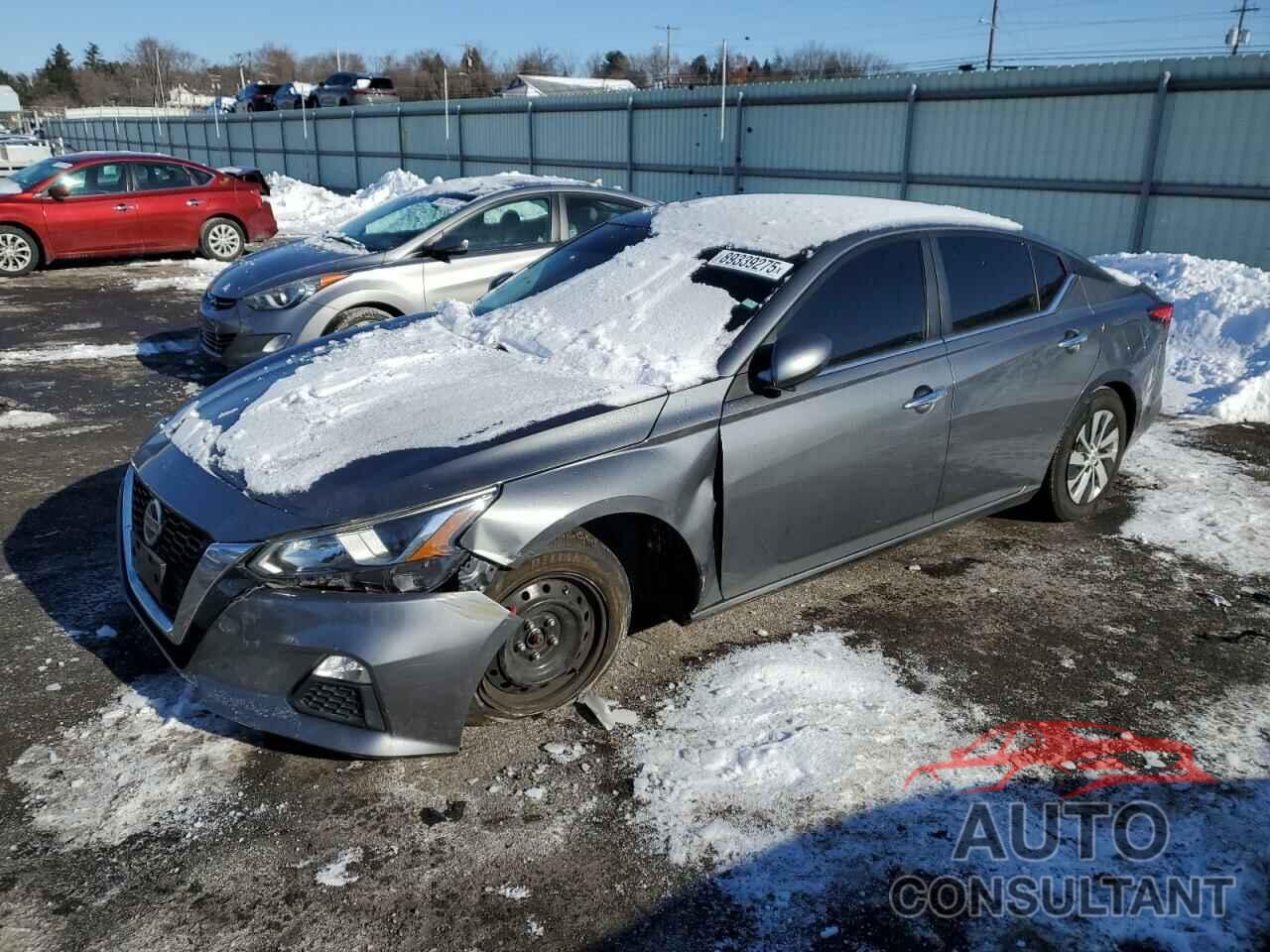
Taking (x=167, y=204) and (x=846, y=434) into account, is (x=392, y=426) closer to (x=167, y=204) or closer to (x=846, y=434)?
(x=846, y=434)

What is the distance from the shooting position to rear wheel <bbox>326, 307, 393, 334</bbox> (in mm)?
7301

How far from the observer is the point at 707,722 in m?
3.40

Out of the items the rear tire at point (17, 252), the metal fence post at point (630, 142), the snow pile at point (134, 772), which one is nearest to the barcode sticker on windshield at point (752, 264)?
the snow pile at point (134, 772)

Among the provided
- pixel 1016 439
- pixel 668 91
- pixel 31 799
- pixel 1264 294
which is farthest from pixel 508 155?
pixel 31 799

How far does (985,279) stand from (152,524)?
3646 millimetres

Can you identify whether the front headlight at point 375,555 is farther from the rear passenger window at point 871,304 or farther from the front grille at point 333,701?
the rear passenger window at point 871,304

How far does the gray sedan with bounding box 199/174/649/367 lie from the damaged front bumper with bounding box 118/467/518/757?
4.40 metres

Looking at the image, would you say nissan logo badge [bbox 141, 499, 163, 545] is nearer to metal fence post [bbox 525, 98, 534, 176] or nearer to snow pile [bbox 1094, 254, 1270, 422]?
snow pile [bbox 1094, 254, 1270, 422]

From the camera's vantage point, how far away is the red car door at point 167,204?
1427 centimetres

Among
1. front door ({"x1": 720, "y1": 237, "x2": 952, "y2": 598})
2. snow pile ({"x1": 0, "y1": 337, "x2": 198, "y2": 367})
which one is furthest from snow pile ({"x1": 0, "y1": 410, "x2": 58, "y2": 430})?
front door ({"x1": 720, "y1": 237, "x2": 952, "y2": 598})

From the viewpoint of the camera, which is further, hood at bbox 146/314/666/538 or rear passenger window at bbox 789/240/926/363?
rear passenger window at bbox 789/240/926/363

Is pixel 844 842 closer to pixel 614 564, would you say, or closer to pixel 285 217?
pixel 614 564

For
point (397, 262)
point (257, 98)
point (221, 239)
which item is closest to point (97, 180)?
point (221, 239)

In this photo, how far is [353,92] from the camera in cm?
3481
